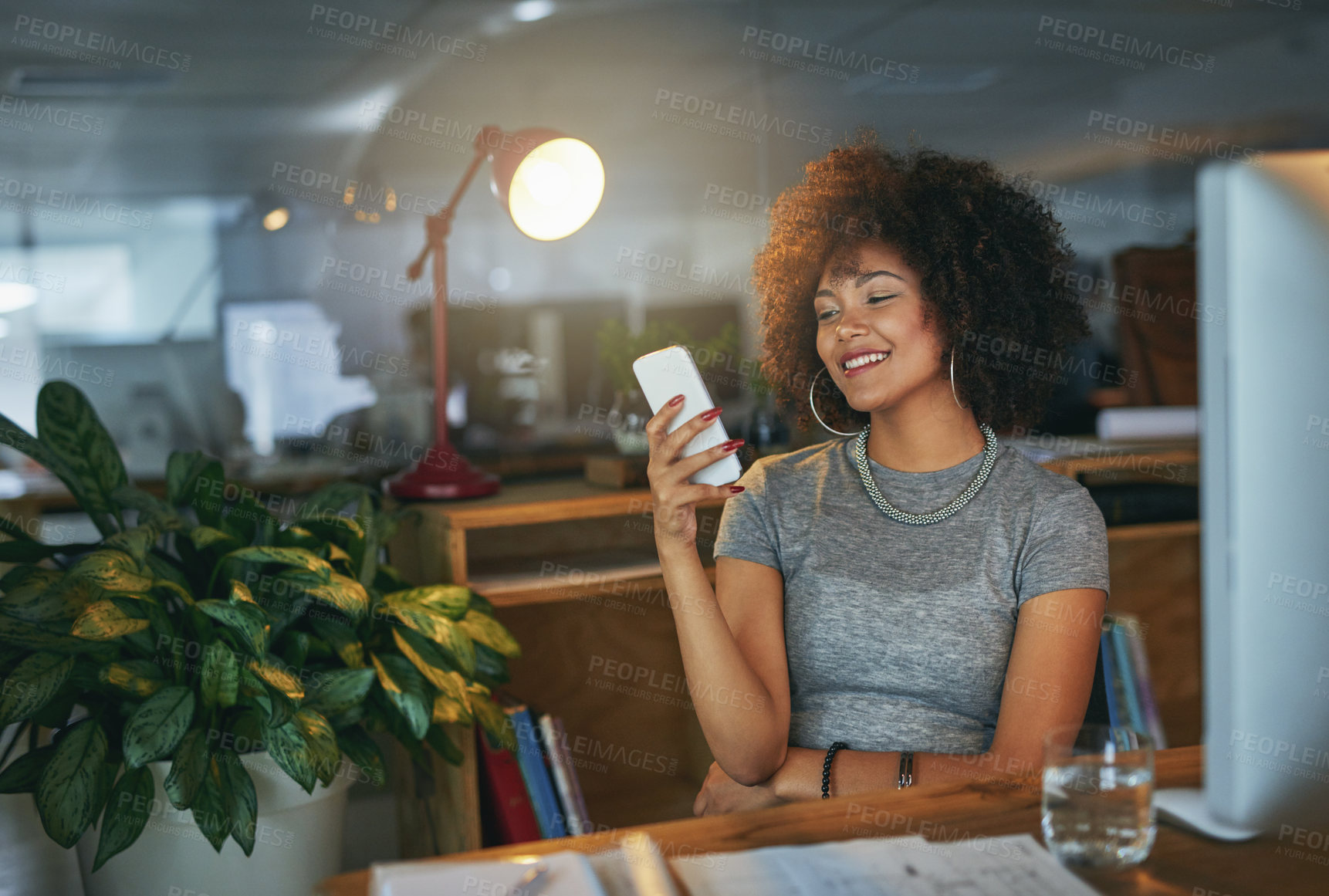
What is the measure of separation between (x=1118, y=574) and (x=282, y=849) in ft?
7.40

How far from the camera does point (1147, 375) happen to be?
288cm

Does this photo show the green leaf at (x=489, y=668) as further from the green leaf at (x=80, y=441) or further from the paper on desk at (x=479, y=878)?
the paper on desk at (x=479, y=878)

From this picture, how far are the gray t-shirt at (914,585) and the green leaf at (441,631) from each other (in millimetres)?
506

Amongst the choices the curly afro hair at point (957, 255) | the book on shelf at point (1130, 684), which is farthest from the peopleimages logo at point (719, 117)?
the curly afro hair at point (957, 255)

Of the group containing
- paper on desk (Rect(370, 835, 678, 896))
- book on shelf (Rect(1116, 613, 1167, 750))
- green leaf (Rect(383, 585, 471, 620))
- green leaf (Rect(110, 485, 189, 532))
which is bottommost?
book on shelf (Rect(1116, 613, 1167, 750))

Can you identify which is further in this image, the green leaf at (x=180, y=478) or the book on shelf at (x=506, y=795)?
the book on shelf at (x=506, y=795)

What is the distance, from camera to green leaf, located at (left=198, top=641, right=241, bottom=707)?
1.50 meters

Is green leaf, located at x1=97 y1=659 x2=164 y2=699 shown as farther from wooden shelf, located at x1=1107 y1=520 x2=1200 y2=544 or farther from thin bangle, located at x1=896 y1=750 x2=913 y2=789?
wooden shelf, located at x1=1107 y1=520 x2=1200 y2=544

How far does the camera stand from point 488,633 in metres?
1.80

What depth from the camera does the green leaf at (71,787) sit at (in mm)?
1431

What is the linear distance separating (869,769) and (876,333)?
22.2 inches

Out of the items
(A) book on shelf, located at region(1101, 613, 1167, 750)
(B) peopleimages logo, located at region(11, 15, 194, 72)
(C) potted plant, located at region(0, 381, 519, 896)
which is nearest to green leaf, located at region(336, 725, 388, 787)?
(C) potted plant, located at region(0, 381, 519, 896)

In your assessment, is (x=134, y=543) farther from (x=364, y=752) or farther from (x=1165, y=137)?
(x=1165, y=137)

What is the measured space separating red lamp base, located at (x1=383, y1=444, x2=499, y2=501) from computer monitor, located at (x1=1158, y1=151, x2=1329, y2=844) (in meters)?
1.68
